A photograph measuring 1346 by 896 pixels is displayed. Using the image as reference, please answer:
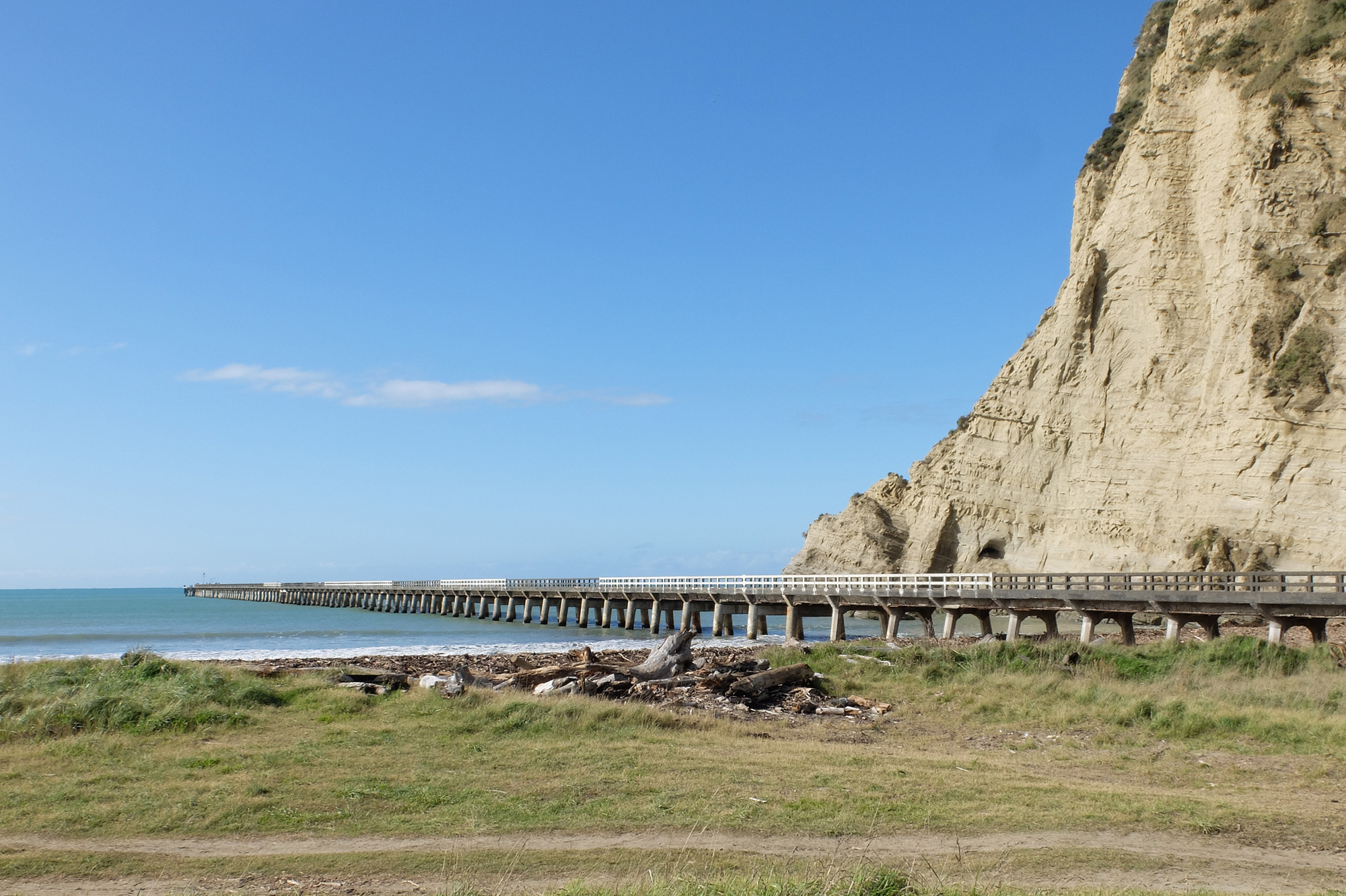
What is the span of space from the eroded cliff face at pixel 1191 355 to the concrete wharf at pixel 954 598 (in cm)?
475

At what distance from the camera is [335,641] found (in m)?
53.6

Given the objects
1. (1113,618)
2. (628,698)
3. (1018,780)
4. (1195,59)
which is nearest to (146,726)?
(628,698)

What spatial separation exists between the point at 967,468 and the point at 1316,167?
24192 millimetres

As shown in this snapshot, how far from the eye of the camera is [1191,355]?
164 ft

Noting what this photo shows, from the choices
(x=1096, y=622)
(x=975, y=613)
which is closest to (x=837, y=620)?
(x=975, y=613)

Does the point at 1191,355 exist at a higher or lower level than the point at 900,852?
higher

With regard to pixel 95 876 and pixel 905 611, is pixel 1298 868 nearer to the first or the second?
pixel 95 876

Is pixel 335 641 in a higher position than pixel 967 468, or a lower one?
lower

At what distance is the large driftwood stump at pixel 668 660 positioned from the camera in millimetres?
22359

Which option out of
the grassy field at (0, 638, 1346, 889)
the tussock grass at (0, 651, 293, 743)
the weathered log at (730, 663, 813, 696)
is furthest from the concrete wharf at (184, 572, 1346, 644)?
the tussock grass at (0, 651, 293, 743)

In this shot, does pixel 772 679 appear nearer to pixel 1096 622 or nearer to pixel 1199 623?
pixel 1096 622

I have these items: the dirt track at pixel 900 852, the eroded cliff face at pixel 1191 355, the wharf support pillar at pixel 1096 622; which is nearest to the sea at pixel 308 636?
the eroded cliff face at pixel 1191 355

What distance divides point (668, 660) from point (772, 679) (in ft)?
10.3

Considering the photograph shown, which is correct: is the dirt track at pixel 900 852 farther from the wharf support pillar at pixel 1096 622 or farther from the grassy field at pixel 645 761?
the wharf support pillar at pixel 1096 622
